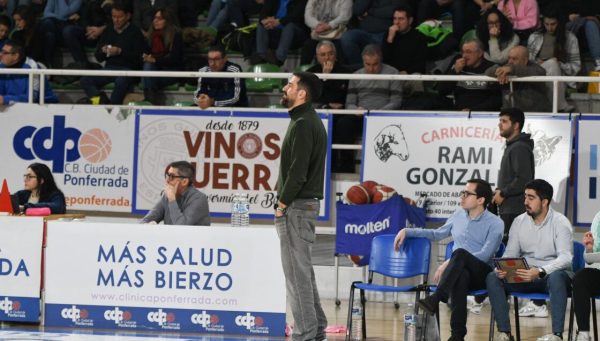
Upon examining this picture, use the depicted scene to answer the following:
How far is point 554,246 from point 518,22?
208 inches

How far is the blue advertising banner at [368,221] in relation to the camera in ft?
41.6

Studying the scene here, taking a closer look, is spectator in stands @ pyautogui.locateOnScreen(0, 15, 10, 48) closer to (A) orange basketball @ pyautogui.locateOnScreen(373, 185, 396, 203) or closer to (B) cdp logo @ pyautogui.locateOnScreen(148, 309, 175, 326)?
(A) orange basketball @ pyautogui.locateOnScreen(373, 185, 396, 203)

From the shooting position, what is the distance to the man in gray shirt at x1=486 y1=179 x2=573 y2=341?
10000 mm

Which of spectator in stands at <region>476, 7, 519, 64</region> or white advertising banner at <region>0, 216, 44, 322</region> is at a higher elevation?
spectator in stands at <region>476, 7, 519, 64</region>

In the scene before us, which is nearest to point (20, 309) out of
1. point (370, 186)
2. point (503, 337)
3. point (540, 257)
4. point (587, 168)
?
point (370, 186)

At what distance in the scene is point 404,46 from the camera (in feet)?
48.5

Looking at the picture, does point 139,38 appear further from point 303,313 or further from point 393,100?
point 303,313

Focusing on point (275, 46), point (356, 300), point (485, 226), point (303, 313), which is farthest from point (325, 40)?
point (303, 313)

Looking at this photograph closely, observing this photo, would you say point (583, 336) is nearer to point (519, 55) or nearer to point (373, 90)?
point (519, 55)

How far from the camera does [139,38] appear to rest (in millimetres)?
15992

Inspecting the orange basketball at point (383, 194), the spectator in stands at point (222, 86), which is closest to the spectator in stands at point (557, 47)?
the orange basketball at point (383, 194)

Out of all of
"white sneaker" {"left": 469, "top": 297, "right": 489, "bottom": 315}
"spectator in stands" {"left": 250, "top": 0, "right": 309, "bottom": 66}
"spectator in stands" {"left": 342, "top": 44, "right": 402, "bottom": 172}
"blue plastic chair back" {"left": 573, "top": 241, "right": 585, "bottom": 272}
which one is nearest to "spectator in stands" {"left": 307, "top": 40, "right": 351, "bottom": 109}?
"spectator in stands" {"left": 342, "top": 44, "right": 402, "bottom": 172}

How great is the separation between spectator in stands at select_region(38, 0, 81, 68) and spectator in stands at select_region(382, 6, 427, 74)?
4.81 metres

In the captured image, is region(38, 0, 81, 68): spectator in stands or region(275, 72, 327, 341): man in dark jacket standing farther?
region(38, 0, 81, 68): spectator in stands
